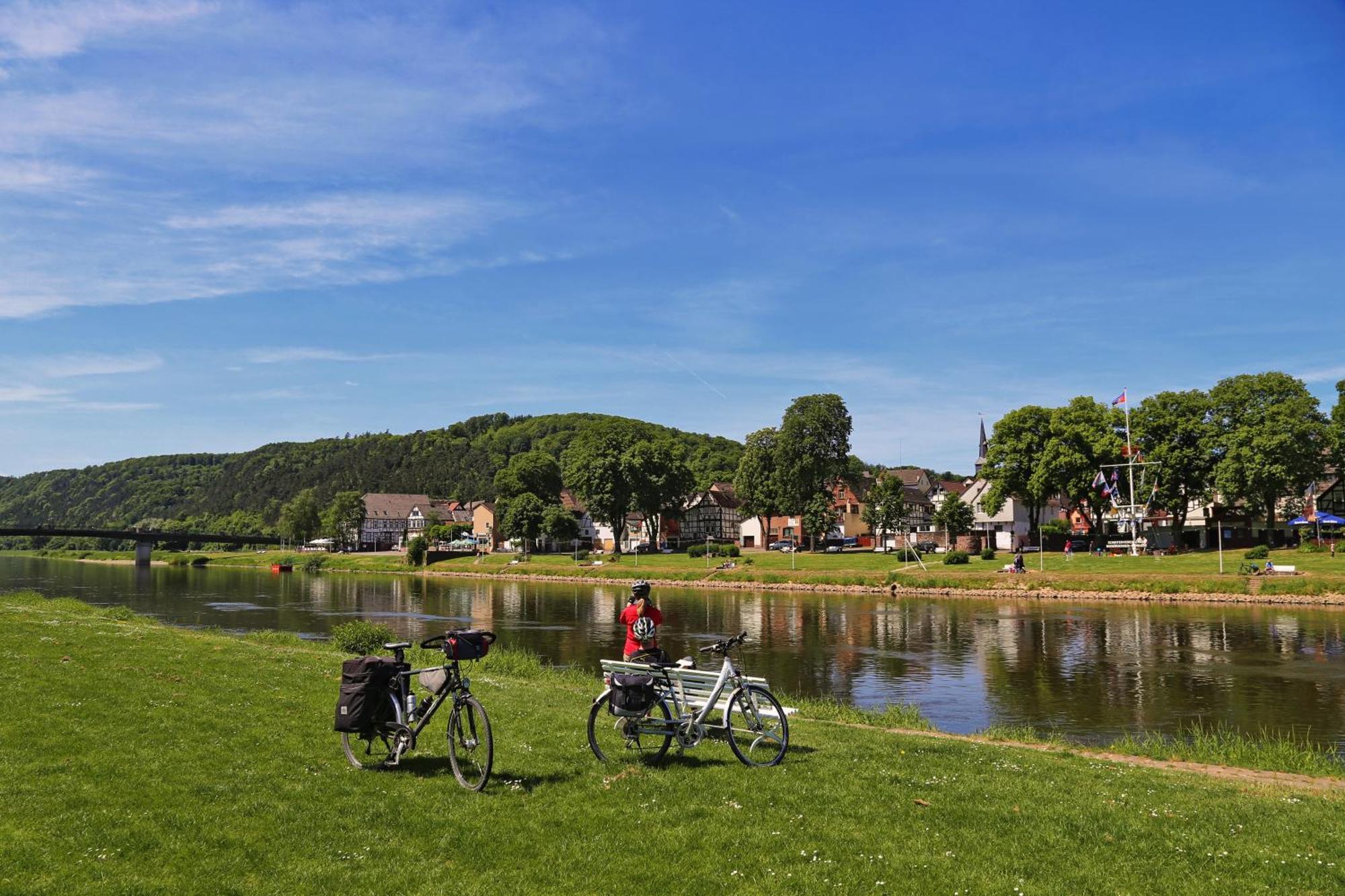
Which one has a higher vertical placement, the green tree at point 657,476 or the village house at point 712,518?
the green tree at point 657,476

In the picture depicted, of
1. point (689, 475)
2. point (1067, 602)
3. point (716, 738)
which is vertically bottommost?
point (1067, 602)

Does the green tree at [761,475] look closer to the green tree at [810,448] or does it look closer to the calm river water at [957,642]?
the green tree at [810,448]

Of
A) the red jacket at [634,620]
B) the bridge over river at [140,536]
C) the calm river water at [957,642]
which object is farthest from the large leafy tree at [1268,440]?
the bridge over river at [140,536]

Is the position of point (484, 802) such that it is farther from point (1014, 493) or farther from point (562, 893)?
point (1014, 493)

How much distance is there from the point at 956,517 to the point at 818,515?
Answer: 15.5 metres

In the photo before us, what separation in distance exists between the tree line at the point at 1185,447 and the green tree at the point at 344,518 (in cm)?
11284

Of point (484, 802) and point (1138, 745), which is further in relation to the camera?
point (1138, 745)

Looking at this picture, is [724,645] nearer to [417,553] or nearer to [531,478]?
[417,553]

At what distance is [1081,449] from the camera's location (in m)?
77.1

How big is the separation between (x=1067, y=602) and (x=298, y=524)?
12767cm

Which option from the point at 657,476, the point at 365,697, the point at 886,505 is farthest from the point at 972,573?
the point at 365,697


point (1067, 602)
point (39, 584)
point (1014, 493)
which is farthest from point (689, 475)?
point (39, 584)

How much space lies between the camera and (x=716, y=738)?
37.1ft

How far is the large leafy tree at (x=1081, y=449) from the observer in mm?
75000
